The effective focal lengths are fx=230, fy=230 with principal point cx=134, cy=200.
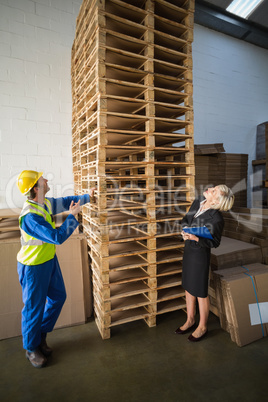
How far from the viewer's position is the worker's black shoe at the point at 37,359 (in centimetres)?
254

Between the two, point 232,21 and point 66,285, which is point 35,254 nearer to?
point 66,285

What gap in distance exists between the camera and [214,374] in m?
2.43

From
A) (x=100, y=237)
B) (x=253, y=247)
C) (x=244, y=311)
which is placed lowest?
(x=244, y=311)

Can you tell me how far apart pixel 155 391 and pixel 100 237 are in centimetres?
166

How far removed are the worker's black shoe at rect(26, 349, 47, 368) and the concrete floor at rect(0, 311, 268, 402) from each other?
55mm

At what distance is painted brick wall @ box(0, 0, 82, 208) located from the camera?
4.19 metres

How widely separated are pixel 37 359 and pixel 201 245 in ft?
7.42

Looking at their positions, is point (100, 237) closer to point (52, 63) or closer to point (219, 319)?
point (219, 319)

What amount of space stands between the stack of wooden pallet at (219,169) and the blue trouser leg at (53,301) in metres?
3.42

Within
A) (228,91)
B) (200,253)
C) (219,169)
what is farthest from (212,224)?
(228,91)

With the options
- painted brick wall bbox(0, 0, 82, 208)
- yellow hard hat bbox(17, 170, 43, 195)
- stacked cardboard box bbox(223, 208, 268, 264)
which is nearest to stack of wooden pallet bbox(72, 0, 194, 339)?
yellow hard hat bbox(17, 170, 43, 195)

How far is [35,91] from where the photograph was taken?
4371mm

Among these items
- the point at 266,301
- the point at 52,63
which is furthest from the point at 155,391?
the point at 52,63

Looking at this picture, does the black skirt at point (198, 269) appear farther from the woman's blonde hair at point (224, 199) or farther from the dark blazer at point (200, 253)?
the woman's blonde hair at point (224, 199)
